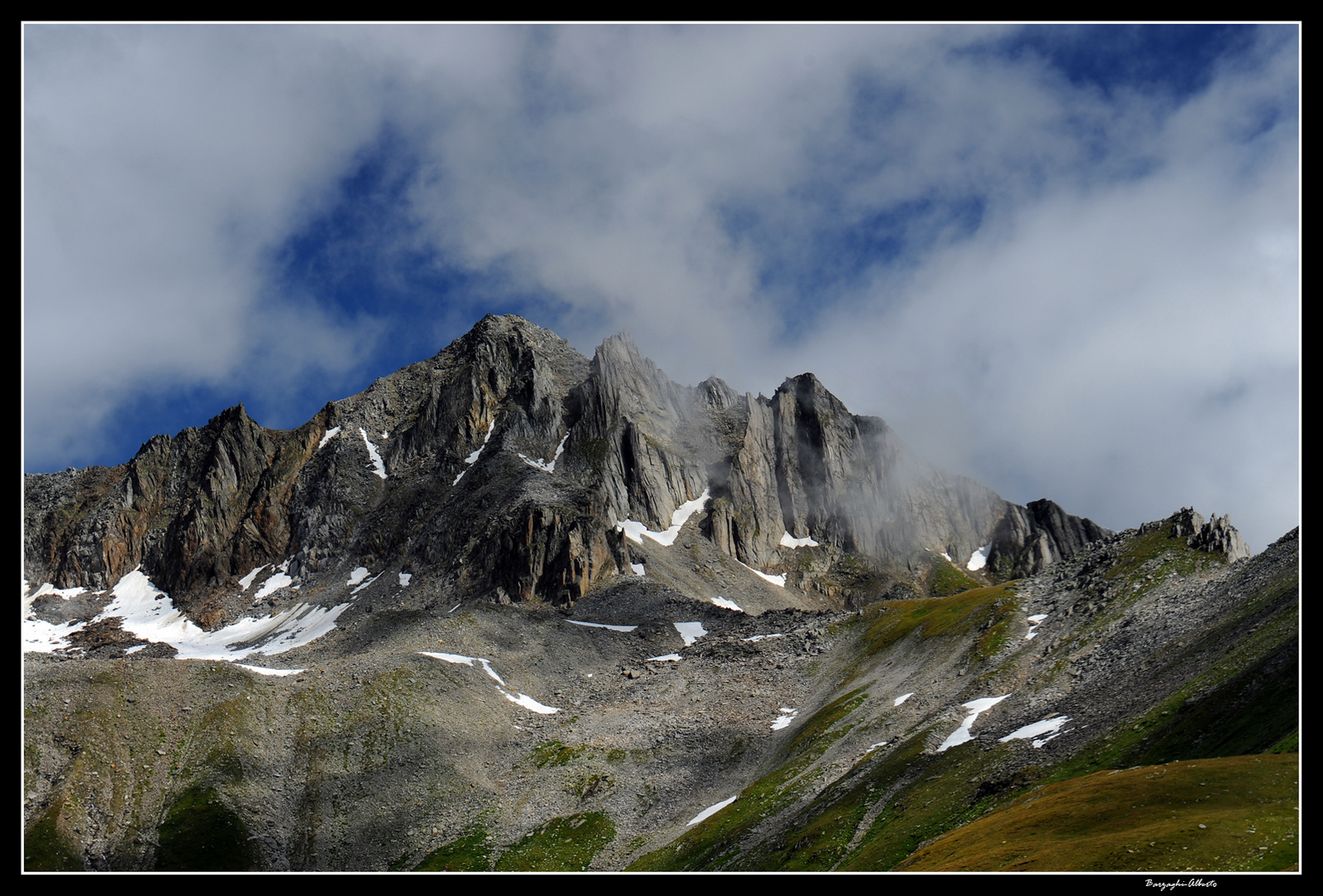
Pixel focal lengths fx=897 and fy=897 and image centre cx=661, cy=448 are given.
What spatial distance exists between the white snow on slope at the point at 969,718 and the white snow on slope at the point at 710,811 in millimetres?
21847

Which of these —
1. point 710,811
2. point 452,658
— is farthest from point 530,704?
point 710,811

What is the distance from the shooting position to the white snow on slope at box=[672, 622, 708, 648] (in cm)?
15625

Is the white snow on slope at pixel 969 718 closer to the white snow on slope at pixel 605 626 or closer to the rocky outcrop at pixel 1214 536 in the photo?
the rocky outcrop at pixel 1214 536

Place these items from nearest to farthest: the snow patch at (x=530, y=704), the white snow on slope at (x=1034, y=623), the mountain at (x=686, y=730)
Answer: the mountain at (x=686, y=730), the white snow on slope at (x=1034, y=623), the snow patch at (x=530, y=704)

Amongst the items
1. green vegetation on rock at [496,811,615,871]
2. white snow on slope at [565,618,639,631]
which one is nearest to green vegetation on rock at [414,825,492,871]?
green vegetation on rock at [496,811,615,871]

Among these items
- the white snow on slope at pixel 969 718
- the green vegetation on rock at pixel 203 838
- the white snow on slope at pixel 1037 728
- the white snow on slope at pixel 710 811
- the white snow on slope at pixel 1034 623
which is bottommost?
the white snow on slope at pixel 1037 728

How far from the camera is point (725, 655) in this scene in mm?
137625

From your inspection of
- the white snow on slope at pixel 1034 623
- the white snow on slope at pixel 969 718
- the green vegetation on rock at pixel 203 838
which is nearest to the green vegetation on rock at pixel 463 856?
the green vegetation on rock at pixel 203 838

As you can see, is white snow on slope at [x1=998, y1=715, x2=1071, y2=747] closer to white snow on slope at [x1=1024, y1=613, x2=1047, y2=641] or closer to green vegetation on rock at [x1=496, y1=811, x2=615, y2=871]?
white snow on slope at [x1=1024, y1=613, x2=1047, y2=641]

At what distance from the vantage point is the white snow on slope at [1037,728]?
6519cm

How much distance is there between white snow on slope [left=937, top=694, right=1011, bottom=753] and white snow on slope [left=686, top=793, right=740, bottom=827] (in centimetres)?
2185

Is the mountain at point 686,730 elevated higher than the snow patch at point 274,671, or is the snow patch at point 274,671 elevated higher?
the snow patch at point 274,671
